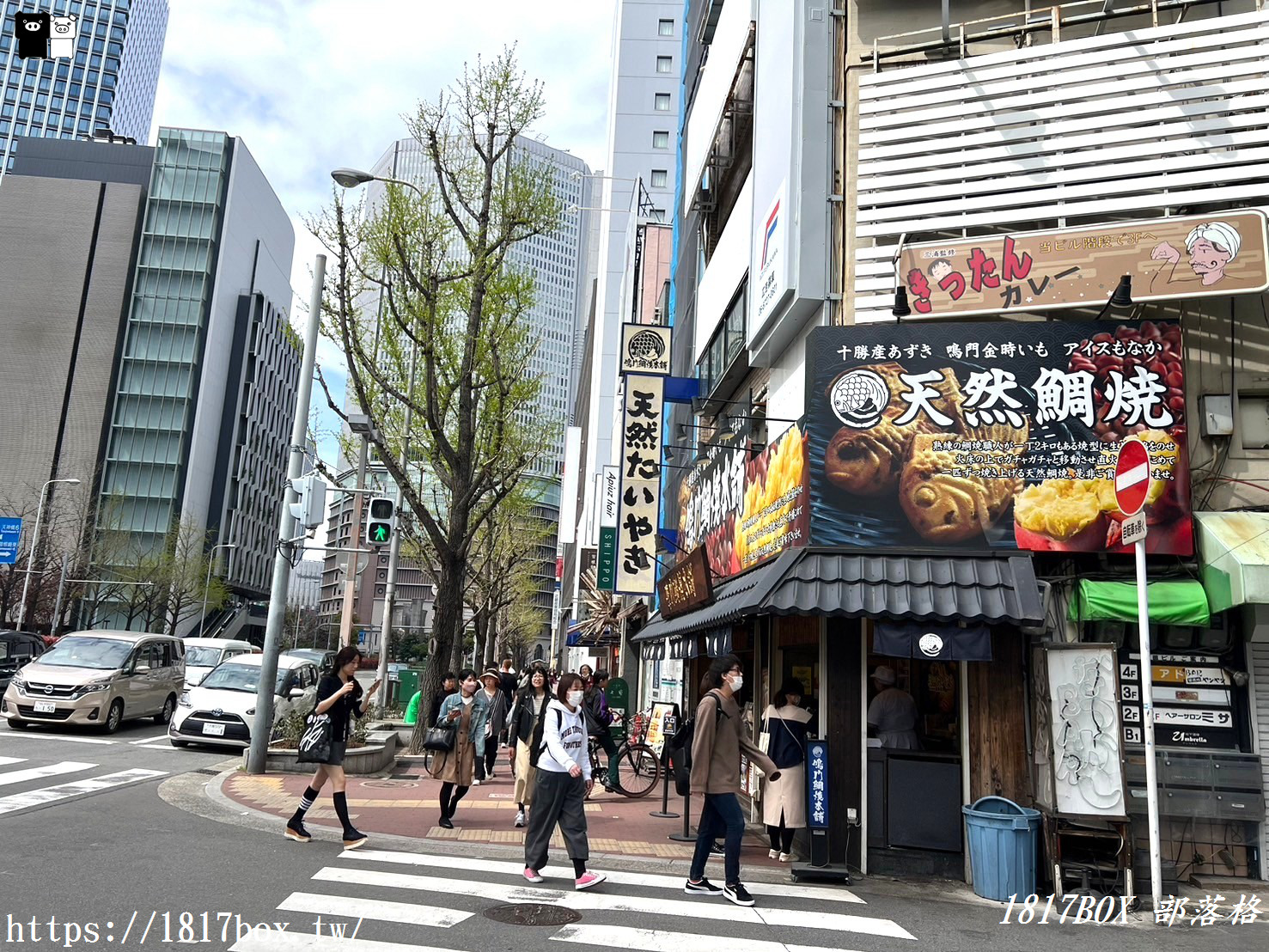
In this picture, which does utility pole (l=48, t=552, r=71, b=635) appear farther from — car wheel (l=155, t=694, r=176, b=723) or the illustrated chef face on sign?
the illustrated chef face on sign

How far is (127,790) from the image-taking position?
11484mm

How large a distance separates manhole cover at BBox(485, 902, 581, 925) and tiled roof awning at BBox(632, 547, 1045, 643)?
3235 mm

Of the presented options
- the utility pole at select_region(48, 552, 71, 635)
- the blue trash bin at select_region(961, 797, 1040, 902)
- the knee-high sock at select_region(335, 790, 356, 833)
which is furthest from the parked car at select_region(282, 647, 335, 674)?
the utility pole at select_region(48, 552, 71, 635)

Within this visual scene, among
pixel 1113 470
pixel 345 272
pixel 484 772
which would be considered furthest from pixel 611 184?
pixel 1113 470

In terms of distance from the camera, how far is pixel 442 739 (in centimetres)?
1066

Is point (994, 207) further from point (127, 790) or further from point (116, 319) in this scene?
point (116, 319)

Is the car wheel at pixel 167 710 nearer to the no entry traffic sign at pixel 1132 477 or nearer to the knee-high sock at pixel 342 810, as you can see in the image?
the knee-high sock at pixel 342 810

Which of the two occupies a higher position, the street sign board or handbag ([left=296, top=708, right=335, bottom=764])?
the street sign board

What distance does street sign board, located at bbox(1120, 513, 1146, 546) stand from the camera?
830 centimetres

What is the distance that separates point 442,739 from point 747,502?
5.45 m

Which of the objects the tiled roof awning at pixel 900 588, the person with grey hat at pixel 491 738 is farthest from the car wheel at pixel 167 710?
the tiled roof awning at pixel 900 588

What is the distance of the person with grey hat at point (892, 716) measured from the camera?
9.92 m

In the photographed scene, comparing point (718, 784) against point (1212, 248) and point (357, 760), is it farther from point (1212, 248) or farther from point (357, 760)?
point (357, 760)

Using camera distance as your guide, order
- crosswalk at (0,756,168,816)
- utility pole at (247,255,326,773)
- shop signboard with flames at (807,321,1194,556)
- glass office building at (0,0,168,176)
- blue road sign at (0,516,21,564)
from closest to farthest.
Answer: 1. shop signboard with flames at (807,321,1194,556)
2. crosswalk at (0,756,168,816)
3. utility pole at (247,255,326,773)
4. blue road sign at (0,516,21,564)
5. glass office building at (0,0,168,176)
